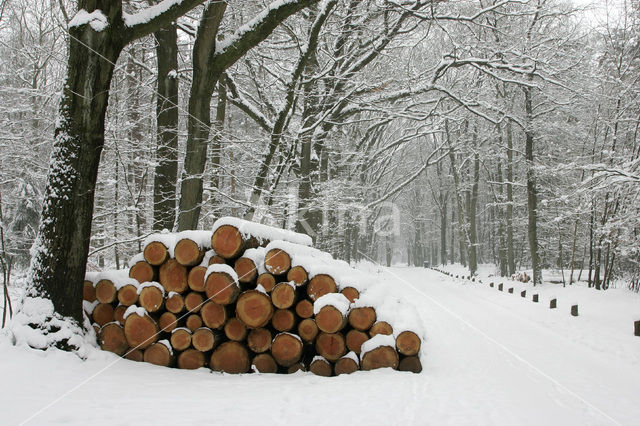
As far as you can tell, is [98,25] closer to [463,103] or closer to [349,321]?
[349,321]

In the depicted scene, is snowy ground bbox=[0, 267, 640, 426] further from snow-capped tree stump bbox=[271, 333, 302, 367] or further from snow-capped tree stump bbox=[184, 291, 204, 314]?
snow-capped tree stump bbox=[184, 291, 204, 314]

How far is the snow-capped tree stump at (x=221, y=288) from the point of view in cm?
452

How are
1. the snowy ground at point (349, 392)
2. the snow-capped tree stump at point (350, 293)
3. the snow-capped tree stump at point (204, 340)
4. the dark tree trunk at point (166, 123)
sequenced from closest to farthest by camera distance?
the snowy ground at point (349, 392), the snow-capped tree stump at point (204, 340), the snow-capped tree stump at point (350, 293), the dark tree trunk at point (166, 123)

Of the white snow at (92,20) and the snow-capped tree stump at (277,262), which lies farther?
the snow-capped tree stump at (277,262)

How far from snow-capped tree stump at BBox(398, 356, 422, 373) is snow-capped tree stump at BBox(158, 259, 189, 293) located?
2776 mm

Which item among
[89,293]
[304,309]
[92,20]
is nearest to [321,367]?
[304,309]

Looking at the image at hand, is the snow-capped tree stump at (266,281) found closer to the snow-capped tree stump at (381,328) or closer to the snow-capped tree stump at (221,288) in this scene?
the snow-capped tree stump at (221,288)

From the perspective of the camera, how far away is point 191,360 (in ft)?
15.4

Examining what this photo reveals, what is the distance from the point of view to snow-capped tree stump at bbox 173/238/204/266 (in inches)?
188

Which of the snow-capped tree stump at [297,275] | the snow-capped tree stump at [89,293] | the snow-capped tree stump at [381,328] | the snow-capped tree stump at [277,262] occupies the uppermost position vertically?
the snow-capped tree stump at [277,262]

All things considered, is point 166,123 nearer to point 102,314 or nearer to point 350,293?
point 102,314

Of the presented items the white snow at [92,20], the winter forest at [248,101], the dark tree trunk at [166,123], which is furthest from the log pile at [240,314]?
the dark tree trunk at [166,123]

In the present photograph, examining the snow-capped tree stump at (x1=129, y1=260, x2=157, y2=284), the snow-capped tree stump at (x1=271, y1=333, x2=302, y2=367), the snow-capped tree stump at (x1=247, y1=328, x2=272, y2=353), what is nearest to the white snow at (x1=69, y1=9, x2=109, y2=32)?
the snow-capped tree stump at (x1=129, y1=260, x2=157, y2=284)

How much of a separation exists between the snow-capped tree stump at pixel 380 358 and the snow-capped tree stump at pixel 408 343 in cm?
10
